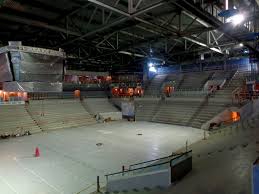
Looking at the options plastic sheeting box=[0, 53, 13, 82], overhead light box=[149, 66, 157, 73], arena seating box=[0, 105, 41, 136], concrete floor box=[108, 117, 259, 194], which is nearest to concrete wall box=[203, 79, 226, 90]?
overhead light box=[149, 66, 157, 73]

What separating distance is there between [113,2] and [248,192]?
793 centimetres

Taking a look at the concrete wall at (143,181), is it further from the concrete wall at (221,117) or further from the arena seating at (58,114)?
the arena seating at (58,114)

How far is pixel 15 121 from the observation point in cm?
1972

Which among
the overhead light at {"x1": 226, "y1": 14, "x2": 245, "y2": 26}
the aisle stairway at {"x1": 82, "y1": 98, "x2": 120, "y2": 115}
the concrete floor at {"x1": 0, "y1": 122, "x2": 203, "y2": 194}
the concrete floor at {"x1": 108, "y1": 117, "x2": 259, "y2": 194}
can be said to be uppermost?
the overhead light at {"x1": 226, "y1": 14, "x2": 245, "y2": 26}

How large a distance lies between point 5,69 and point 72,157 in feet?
19.3

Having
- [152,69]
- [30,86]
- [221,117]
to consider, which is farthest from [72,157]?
[152,69]

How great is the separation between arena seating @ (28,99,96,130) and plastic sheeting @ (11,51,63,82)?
13199 millimetres

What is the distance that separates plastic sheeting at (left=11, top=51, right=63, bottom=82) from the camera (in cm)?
740

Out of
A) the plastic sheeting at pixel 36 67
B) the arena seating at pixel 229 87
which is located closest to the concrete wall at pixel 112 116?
the arena seating at pixel 229 87

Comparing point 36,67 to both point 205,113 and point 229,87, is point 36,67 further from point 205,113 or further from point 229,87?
point 229,87

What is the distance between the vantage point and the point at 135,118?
2616cm

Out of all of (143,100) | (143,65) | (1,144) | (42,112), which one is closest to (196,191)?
(1,144)

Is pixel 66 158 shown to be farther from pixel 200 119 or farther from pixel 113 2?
pixel 200 119

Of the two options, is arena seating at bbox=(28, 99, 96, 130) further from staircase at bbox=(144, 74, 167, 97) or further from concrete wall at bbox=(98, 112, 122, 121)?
staircase at bbox=(144, 74, 167, 97)
